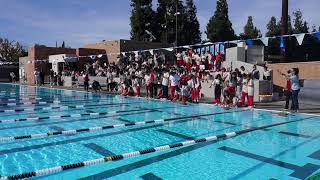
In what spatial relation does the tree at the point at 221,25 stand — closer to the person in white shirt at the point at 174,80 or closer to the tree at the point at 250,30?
the tree at the point at 250,30

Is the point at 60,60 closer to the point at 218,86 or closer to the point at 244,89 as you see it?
the point at 218,86

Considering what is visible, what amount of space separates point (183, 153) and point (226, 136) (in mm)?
2169

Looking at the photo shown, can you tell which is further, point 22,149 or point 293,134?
point 293,134

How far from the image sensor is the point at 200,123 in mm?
12555

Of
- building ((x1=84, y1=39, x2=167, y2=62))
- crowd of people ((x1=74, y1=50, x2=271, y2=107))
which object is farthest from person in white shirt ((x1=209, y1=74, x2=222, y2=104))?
building ((x1=84, y1=39, x2=167, y2=62))

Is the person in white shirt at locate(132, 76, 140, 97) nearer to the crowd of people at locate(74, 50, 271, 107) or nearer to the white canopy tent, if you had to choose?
the crowd of people at locate(74, 50, 271, 107)

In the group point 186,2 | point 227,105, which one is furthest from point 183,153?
point 186,2

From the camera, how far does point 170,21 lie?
54.1 metres

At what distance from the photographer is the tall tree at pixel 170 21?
53.5 metres

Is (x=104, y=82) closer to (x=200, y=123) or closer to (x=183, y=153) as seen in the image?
(x=200, y=123)

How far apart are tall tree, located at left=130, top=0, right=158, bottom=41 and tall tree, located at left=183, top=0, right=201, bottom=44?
5405mm

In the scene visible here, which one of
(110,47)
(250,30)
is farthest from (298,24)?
(110,47)

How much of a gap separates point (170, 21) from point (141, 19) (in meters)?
4.60

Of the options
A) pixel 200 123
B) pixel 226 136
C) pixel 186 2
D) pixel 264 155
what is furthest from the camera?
pixel 186 2
